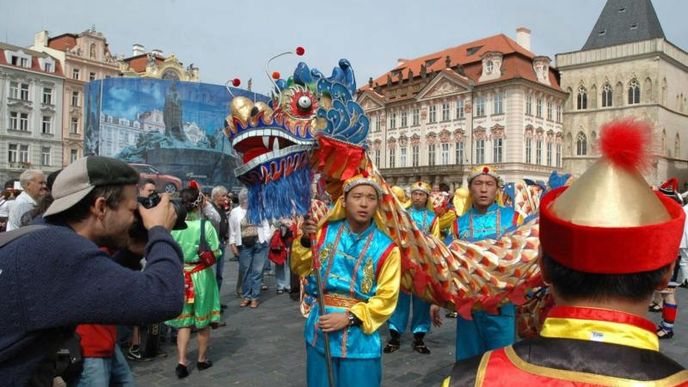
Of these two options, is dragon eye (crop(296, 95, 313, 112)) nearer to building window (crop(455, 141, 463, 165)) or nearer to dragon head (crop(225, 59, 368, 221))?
dragon head (crop(225, 59, 368, 221))

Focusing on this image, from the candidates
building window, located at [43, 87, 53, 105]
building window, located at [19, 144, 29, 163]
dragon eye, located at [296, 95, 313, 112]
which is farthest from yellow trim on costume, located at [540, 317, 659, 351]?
building window, located at [43, 87, 53, 105]

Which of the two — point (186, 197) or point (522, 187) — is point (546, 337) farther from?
point (186, 197)

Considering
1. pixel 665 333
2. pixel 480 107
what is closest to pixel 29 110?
pixel 480 107

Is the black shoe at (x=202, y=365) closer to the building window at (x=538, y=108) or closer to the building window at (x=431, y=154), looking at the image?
the building window at (x=538, y=108)

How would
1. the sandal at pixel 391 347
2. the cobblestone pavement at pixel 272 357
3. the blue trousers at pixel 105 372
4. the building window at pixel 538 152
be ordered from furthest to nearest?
the building window at pixel 538 152 → the sandal at pixel 391 347 → the cobblestone pavement at pixel 272 357 → the blue trousers at pixel 105 372

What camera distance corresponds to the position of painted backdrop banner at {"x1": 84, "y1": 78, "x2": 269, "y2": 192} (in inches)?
1225

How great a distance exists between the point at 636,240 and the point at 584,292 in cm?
18

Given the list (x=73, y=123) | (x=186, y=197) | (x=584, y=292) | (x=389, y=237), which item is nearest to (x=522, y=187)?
(x=389, y=237)

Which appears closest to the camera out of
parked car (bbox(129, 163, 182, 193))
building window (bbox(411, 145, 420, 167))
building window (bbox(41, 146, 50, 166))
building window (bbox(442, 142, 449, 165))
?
parked car (bbox(129, 163, 182, 193))

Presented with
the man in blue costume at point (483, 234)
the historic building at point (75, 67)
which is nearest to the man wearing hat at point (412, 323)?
the man in blue costume at point (483, 234)

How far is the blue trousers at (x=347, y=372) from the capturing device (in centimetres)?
323

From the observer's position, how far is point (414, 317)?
6465 mm

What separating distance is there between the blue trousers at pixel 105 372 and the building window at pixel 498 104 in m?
37.9

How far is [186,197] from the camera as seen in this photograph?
19.2ft
